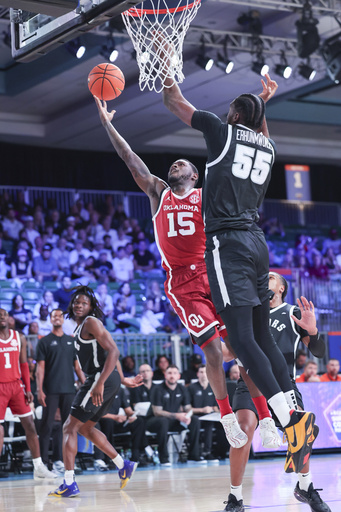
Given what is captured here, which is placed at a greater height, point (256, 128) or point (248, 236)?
point (256, 128)

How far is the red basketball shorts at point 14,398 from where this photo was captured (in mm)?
10211

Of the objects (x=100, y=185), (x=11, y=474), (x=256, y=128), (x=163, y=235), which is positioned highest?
(x=100, y=185)

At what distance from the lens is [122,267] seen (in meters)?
18.5

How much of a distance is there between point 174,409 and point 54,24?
304 inches

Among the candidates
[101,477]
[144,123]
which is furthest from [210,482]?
[144,123]

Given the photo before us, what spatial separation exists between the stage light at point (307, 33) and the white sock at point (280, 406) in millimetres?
11887

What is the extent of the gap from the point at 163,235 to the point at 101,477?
17.4ft

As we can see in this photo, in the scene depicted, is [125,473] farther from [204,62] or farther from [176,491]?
[204,62]

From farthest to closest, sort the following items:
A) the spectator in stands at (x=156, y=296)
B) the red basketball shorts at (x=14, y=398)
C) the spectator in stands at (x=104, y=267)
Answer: the spectator in stands at (x=104, y=267), the spectator in stands at (x=156, y=296), the red basketball shorts at (x=14, y=398)

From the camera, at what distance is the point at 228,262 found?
475cm

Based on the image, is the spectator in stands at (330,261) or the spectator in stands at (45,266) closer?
the spectator in stands at (45,266)

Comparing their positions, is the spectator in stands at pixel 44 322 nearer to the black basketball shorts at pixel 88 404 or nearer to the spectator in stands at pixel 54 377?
the spectator in stands at pixel 54 377

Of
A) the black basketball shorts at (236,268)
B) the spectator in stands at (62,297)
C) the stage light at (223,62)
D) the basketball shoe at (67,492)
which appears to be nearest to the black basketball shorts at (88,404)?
the basketball shoe at (67,492)

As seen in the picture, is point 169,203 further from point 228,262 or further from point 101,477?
point 101,477
